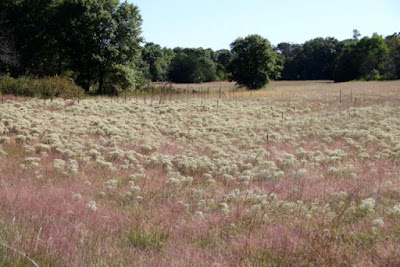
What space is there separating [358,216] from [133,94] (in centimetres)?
3459

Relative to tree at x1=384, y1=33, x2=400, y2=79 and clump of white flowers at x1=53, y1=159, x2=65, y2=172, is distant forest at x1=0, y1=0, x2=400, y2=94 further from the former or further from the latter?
tree at x1=384, y1=33, x2=400, y2=79

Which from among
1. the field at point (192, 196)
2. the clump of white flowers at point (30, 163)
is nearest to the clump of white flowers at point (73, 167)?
the field at point (192, 196)

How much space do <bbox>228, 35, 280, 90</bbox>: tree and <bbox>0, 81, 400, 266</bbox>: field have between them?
4382cm

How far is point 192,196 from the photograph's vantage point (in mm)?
8609

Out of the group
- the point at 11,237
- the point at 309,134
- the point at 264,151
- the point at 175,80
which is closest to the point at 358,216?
the point at 11,237

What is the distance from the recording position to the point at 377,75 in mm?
92750

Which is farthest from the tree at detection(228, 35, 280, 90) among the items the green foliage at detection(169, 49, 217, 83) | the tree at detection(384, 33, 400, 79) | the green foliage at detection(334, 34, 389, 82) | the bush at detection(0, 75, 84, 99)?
the green foliage at detection(334, 34, 389, 82)

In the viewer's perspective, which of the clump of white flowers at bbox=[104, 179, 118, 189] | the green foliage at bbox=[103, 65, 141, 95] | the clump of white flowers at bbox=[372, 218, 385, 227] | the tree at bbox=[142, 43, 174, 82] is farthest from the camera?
the tree at bbox=[142, 43, 174, 82]

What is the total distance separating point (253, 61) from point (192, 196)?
56.2 m

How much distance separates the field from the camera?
16.6 ft

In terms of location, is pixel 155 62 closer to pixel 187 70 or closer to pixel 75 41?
pixel 187 70

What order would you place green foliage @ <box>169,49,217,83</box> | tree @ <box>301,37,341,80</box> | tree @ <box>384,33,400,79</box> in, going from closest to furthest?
tree @ <box>384,33,400,79</box> → green foliage @ <box>169,49,217,83</box> → tree @ <box>301,37,341,80</box>

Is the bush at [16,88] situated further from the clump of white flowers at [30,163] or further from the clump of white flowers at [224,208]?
the clump of white flowers at [224,208]

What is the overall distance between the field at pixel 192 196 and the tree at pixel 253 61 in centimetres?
4382
